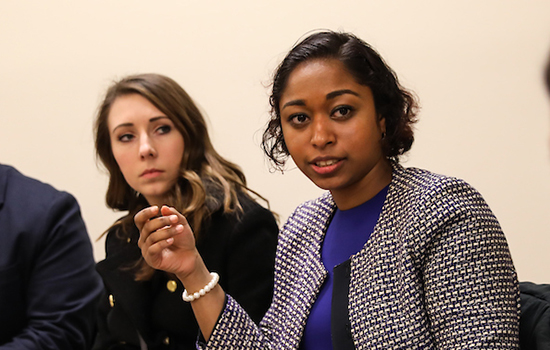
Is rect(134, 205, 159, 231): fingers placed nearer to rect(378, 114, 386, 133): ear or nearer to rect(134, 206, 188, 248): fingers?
rect(134, 206, 188, 248): fingers

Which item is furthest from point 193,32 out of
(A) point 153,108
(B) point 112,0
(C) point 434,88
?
(C) point 434,88

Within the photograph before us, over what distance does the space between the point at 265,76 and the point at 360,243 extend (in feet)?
4.57

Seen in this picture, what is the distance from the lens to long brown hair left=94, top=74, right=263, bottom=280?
202 cm

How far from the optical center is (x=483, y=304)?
119 cm

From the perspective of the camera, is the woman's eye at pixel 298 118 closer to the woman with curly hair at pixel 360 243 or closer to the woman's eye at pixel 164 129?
the woman with curly hair at pixel 360 243

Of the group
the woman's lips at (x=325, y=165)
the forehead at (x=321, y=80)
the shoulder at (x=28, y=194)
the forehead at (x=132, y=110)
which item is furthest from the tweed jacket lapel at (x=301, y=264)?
the shoulder at (x=28, y=194)

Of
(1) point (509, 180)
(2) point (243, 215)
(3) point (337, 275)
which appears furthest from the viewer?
(1) point (509, 180)

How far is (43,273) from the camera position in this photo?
6.58ft

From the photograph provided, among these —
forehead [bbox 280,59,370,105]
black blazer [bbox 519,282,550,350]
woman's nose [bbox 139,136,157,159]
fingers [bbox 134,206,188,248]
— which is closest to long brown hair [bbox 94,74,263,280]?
woman's nose [bbox 139,136,157,159]

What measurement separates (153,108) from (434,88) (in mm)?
998

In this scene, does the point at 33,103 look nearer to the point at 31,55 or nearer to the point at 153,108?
the point at 31,55

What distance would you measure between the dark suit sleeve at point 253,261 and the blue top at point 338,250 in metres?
0.39

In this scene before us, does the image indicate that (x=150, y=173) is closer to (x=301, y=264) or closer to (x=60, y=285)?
(x=60, y=285)

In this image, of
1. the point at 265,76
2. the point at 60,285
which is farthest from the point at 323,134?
the point at 265,76
